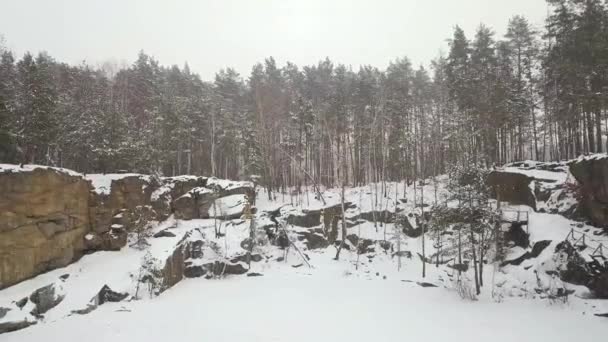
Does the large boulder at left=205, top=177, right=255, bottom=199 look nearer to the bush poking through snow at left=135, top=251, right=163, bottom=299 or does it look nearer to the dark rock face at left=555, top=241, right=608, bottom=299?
the bush poking through snow at left=135, top=251, right=163, bottom=299

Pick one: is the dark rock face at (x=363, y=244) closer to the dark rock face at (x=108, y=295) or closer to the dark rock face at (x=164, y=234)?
the dark rock face at (x=164, y=234)

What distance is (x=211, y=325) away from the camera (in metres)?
Answer: 11.4

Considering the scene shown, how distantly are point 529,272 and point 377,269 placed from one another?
8.77 m

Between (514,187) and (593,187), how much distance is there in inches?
217

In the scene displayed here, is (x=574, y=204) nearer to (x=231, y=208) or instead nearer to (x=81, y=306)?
(x=231, y=208)

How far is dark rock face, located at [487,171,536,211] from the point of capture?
19734 millimetres

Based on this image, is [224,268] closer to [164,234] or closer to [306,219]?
[164,234]

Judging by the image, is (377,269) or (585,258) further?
(377,269)

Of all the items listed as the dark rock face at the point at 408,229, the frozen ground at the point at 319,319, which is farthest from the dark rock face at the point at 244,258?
the dark rock face at the point at 408,229

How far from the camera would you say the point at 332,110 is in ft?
110

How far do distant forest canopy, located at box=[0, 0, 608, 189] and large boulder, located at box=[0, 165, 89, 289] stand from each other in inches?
139

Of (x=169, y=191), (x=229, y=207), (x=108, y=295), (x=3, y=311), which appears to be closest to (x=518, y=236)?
(x=229, y=207)

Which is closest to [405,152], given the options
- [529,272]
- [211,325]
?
[529,272]

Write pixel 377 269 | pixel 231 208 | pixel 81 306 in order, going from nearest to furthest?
pixel 81 306 < pixel 377 269 < pixel 231 208
